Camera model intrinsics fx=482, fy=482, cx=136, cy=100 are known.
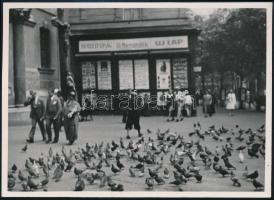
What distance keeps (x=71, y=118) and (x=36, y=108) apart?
26.8 inches

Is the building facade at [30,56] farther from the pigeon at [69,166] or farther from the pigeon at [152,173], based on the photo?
the pigeon at [152,173]

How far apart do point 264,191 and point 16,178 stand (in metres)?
Answer: 3.20

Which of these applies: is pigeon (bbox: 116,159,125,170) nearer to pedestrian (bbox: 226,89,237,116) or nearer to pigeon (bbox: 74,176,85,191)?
pigeon (bbox: 74,176,85,191)

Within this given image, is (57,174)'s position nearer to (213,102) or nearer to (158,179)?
(158,179)

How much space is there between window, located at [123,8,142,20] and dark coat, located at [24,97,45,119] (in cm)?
190

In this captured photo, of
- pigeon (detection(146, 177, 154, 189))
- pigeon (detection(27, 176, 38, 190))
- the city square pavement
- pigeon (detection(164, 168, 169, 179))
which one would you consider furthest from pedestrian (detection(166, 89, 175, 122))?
pigeon (detection(27, 176, 38, 190))

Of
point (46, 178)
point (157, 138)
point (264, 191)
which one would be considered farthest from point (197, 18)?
point (46, 178)

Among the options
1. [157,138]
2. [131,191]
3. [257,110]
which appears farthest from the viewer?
[157,138]

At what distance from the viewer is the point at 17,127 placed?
6.69m

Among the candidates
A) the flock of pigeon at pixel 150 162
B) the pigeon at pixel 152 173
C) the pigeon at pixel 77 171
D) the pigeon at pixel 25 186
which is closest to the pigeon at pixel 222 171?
the flock of pigeon at pixel 150 162

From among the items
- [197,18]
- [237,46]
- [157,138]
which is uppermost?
[197,18]

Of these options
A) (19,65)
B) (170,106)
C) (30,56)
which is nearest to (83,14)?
(19,65)

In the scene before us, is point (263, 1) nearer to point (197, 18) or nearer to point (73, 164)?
point (197, 18)

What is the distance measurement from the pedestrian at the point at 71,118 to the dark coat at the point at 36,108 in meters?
0.40
